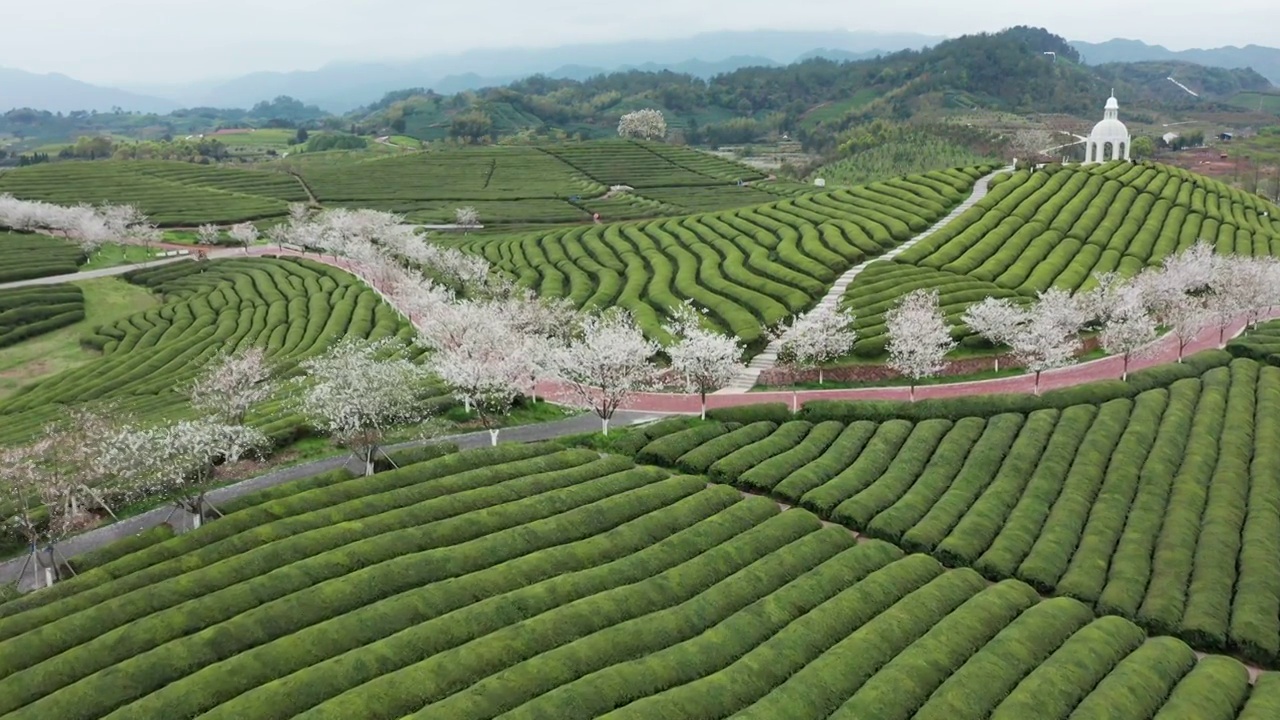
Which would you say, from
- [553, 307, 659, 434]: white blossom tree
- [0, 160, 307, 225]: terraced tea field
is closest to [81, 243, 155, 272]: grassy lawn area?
[0, 160, 307, 225]: terraced tea field

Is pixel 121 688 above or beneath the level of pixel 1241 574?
above

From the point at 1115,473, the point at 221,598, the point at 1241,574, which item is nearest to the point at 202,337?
the point at 221,598

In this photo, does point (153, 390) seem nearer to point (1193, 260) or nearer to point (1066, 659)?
point (1066, 659)

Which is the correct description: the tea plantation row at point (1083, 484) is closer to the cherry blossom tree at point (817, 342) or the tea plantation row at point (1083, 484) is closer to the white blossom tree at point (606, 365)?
the white blossom tree at point (606, 365)

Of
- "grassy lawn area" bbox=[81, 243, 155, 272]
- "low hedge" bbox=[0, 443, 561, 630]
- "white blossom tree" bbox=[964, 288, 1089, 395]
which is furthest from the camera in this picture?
"grassy lawn area" bbox=[81, 243, 155, 272]

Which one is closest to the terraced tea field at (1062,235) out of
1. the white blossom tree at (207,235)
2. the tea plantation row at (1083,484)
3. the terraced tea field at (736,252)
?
the terraced tea field at (736,252)

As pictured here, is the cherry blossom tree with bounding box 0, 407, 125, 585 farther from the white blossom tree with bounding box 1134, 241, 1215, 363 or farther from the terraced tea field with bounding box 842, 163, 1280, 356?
the white blossom tree with bounding box 1134, 241, 1215, 363

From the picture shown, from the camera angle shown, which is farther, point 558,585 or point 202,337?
point 202,337
